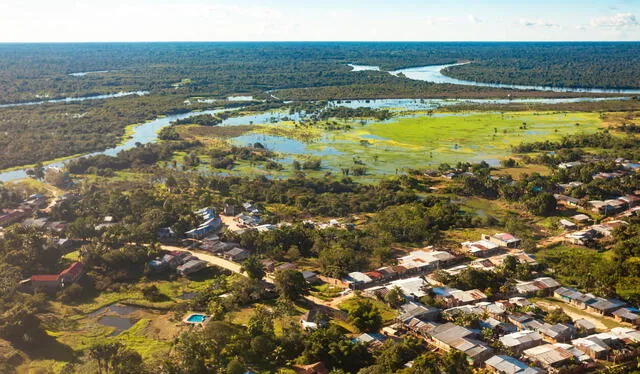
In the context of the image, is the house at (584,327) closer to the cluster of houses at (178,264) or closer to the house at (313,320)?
the house at (313,320)

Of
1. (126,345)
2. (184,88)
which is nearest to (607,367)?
(126,345)

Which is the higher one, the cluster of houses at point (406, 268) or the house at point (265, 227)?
the house at point (265, 227)

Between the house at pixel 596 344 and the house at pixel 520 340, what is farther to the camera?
the house at pixel 520 340

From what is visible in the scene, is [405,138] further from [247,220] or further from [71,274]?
[71,274]

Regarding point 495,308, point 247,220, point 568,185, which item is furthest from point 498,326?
point 568,185

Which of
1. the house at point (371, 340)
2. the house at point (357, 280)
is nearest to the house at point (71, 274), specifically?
the house at point (357, 280)

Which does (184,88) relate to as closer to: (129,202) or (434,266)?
(129,202)
